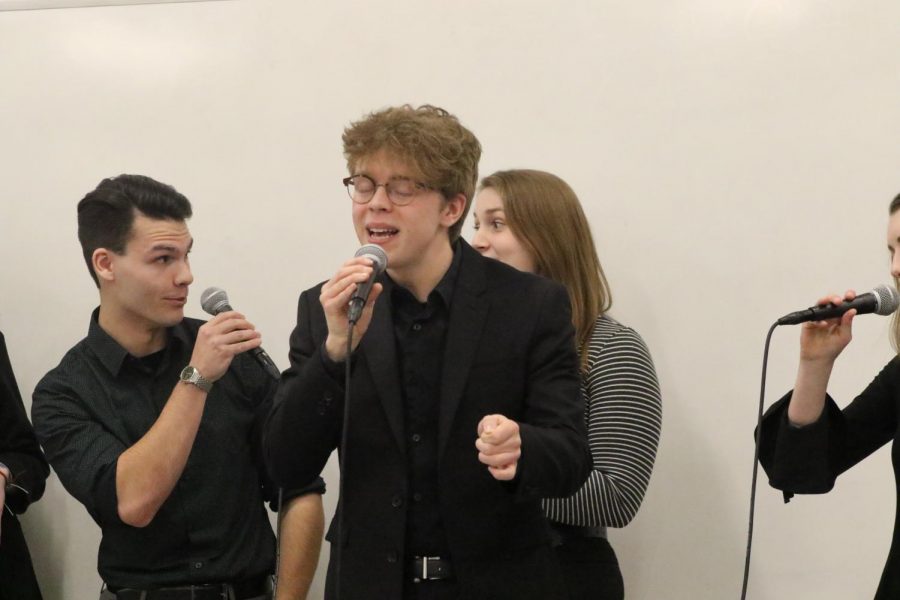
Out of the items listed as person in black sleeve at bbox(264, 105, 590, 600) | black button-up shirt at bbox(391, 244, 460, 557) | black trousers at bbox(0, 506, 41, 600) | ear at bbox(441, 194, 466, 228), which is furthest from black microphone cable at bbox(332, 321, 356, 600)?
black trousers at bbox(0, 506, 41, 600)

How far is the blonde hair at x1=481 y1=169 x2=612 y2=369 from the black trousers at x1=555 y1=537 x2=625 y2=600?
19.6 inches

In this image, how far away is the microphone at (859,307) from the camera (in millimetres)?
1903

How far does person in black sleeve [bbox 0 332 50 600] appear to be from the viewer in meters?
2.60

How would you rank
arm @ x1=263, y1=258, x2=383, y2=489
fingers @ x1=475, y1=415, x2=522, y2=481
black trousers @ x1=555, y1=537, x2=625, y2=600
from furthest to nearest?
black trousers @ x1=555, y1=537, x2=625, y2=600 → arm @ x1=263, y1=258, x2=383, y2=489 → fingers @ x1=475, y1=415, x2=522, y2=481

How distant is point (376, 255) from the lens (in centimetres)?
178

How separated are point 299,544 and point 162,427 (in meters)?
0.42

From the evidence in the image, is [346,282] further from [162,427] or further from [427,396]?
[162,427]

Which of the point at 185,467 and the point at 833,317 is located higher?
the point at 833,317

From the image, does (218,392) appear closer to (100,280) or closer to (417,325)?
(100,280)

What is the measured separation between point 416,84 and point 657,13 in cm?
67

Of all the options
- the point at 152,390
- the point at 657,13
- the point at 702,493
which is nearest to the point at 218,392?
the point at 152,390

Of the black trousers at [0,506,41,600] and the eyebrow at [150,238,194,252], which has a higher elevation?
the eyebrow at [150,238,194,252]

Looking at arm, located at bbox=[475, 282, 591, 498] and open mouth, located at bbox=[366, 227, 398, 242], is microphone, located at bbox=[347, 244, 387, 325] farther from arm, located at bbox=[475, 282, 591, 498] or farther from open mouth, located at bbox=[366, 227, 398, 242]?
arm, located at bbox=[475, 282, 591, 498]

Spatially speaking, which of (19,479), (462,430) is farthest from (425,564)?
(19,479)
